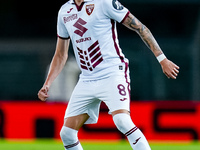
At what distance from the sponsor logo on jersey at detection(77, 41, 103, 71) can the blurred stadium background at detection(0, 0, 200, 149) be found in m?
4.74

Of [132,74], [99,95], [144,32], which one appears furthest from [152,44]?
[132,74]

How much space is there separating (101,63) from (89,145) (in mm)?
4363

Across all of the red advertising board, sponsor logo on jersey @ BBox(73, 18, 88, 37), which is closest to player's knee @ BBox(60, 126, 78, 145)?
sponsor logo on jersey @ BBox(73, 18, 88, 37)

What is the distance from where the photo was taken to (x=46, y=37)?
56.5 ft

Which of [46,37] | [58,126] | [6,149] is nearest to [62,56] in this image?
[6,149]

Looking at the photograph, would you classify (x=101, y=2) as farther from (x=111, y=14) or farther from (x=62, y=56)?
(x=62, y=56)

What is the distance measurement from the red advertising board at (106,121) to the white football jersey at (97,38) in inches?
187

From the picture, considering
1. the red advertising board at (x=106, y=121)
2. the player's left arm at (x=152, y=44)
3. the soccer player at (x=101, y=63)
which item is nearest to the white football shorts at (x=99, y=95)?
the soccer player at (x=101, y=63)

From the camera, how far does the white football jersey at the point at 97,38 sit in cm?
566

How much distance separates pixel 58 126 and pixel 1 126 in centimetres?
100

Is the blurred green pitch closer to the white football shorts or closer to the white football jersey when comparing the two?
the white football shorts

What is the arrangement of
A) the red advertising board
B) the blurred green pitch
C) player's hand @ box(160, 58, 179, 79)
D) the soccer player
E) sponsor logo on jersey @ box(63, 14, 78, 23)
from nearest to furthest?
1. player's hand @ box(160, 58, 179, 79)
2. the soccer player
3. sponsor logo on jersey @ box(63, 14, 78, 23)
4. the blurred green pitch
5. the red advertising board

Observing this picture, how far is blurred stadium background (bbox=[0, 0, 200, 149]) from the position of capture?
10.4m

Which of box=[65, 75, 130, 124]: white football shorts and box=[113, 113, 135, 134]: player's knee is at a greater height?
box=[65, 75, 130, 124]: white football shorts
